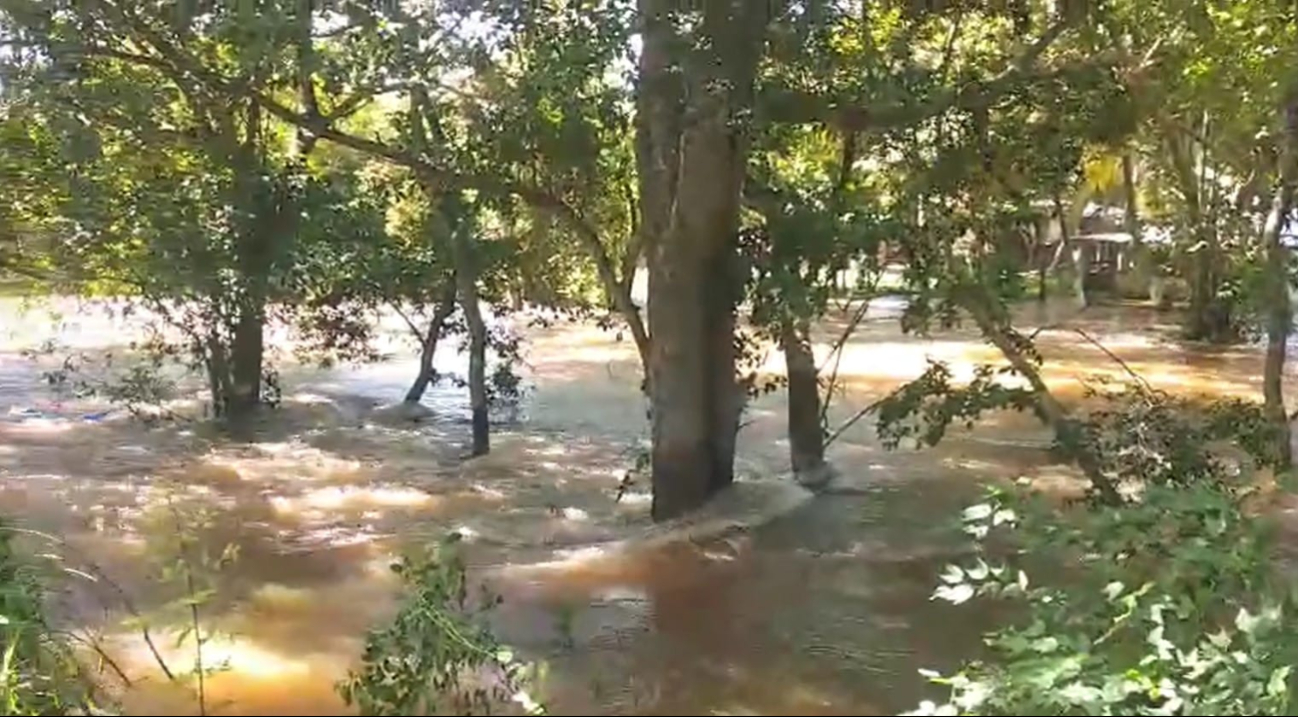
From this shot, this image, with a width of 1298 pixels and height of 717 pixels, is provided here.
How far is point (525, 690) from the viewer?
8.66ft

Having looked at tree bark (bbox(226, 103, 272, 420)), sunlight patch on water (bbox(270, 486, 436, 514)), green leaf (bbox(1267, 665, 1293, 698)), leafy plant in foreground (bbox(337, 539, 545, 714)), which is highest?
tree bark (bbox(226, 103, 272, 420))

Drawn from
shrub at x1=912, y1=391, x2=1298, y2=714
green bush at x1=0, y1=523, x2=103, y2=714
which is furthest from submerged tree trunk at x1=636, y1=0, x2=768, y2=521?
green bush at x1=0, y1=523, x2=103, y2=714

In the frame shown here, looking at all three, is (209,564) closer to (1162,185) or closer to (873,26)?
(873,26)

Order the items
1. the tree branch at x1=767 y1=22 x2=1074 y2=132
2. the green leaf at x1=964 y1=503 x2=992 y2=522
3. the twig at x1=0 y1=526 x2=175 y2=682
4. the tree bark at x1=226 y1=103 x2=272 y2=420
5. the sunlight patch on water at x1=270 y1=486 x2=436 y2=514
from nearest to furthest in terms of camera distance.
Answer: the twig at x1=0 y1=526 x2=175 y2=682
the green leaf at x1=964 y1=503 x2=992 y2=522
the tree branch at x1=767 y1=22 x2=1074 y2=132
the tree bark at x1=226 y1=103 x2=272 y2=420
the sunlight patch on water at x1=270 y1=486 x2=436 y2=514

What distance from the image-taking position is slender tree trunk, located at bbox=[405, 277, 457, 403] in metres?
10.6

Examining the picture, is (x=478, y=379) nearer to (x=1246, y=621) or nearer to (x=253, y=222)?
(x=253, y=222)

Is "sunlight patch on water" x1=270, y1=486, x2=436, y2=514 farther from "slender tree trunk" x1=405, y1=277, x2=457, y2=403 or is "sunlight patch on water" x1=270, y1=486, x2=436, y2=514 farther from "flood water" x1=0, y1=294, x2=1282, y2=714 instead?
"slender tree trunk" x1=405, y1=277, x2=457, y2=403

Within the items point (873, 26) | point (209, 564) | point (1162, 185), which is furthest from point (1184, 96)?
point (1162, 185)

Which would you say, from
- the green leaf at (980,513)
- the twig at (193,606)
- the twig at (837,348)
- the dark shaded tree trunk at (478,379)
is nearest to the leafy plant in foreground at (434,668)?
the twig at (193,606)

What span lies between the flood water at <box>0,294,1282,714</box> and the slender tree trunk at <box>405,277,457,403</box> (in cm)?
30

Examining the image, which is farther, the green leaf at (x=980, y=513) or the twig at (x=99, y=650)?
the twig at (x=99, y=650)

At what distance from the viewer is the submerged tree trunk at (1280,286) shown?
7.92 meters

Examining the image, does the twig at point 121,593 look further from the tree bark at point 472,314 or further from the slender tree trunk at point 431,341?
the slender tree trunk at point 431,341

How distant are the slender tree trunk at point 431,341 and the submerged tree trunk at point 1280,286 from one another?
515cm
